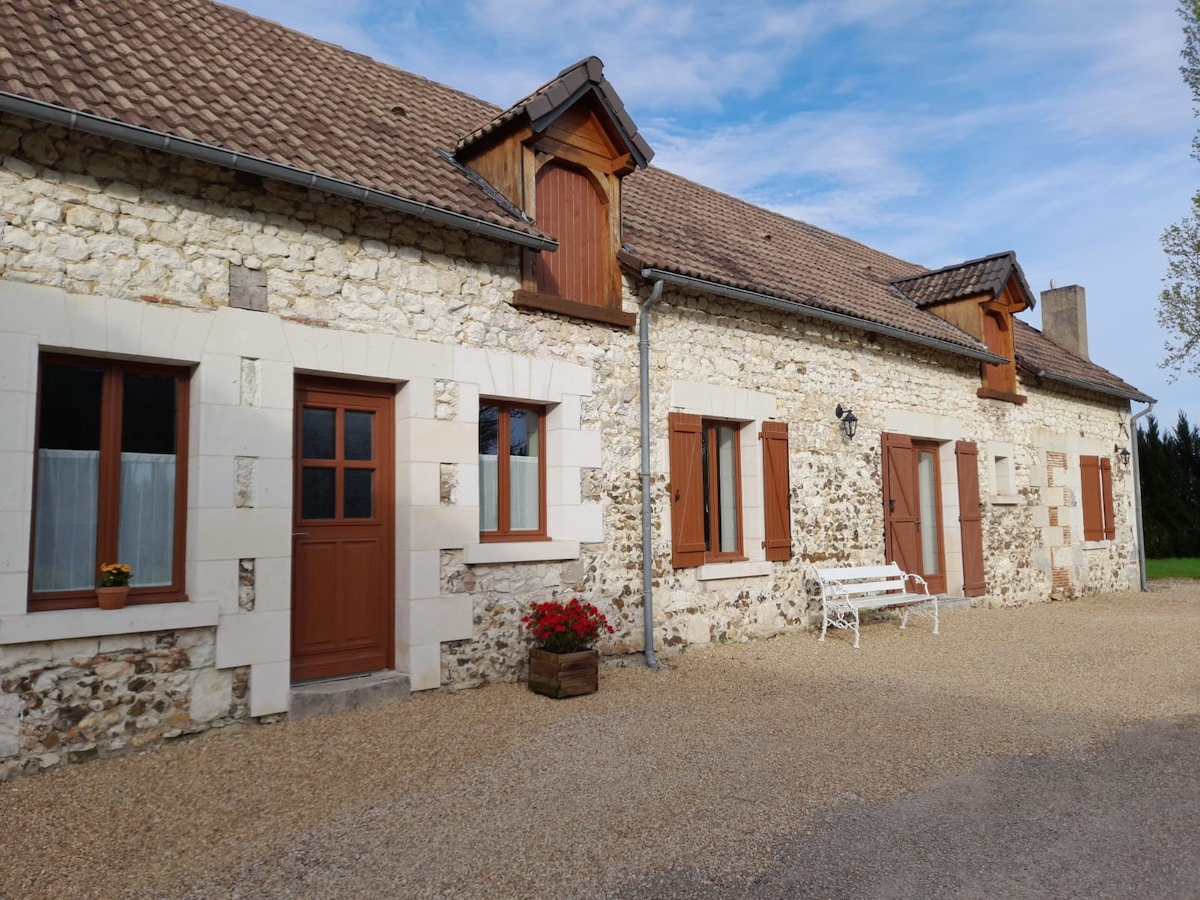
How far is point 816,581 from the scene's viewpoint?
28.1 feet

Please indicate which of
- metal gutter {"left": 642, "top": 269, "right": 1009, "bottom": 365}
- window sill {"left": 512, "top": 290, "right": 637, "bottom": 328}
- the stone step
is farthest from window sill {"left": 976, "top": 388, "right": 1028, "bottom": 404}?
the stone step

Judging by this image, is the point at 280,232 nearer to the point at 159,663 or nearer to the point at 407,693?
the point at 159,663

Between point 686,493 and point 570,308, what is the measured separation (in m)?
1.97

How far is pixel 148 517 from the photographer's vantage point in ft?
15.9

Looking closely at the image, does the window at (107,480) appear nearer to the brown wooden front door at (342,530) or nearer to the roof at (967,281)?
the brown wooden front door at (342,530)

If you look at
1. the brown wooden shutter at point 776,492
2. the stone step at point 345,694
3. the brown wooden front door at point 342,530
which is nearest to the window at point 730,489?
the brown wooden shutter at point 776,492

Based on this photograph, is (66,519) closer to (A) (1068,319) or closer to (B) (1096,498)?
(B) (1096,498)

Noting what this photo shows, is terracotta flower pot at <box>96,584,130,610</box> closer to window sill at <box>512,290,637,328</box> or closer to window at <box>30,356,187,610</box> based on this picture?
window at <box>30,356,187,610</box>

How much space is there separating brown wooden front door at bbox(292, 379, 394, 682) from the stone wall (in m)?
0.43

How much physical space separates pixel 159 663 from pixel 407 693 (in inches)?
61.7

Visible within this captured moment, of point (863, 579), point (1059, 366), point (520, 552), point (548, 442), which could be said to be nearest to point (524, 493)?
point (548, 442)

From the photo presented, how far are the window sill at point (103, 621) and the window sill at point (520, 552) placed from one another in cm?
175

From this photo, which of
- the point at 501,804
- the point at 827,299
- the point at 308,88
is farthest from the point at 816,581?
the point at 308,88

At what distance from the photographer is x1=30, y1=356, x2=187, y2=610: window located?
455cm
